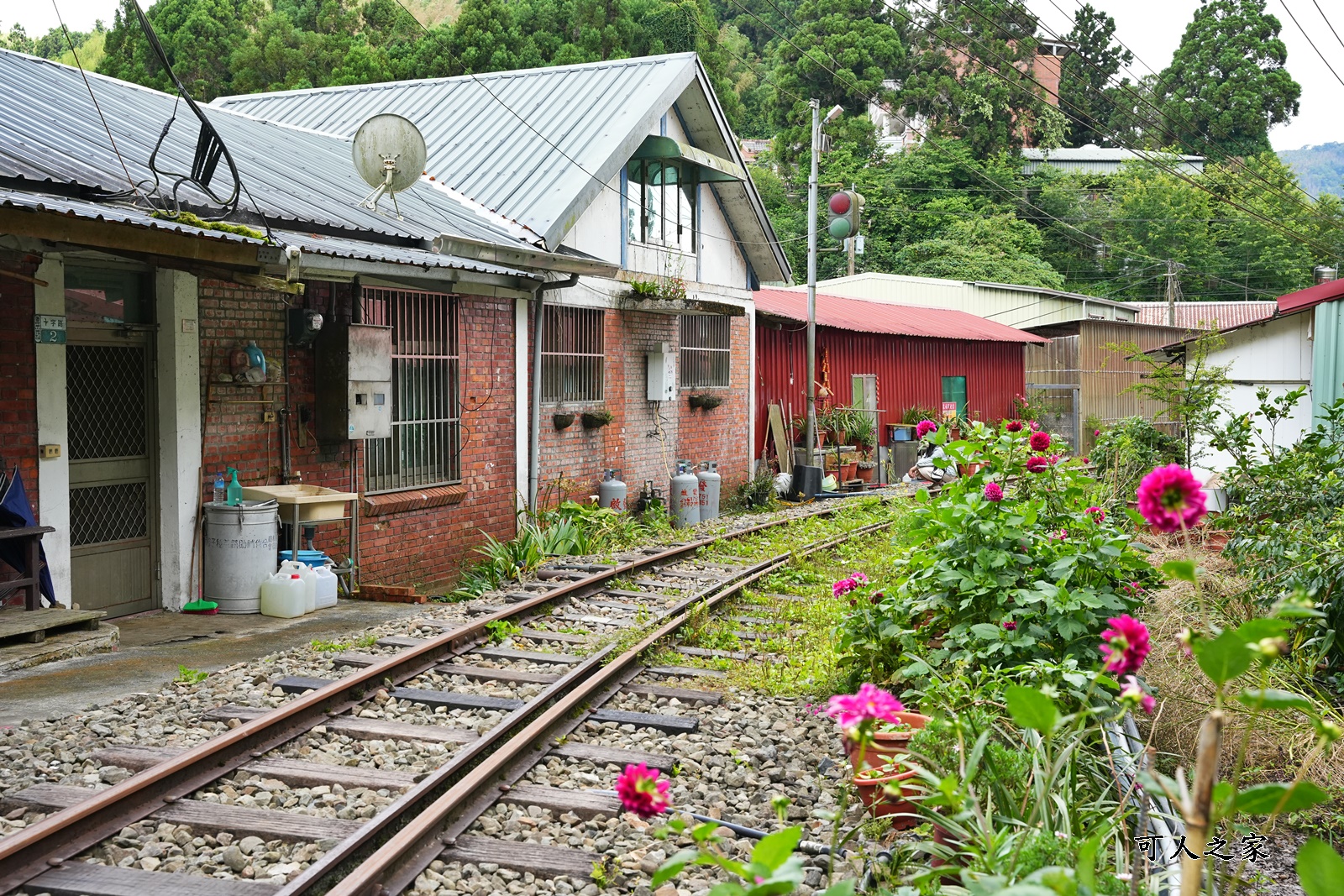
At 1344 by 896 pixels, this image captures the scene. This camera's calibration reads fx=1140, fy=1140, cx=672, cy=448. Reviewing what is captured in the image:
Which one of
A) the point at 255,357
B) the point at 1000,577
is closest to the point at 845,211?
the point at 255,357

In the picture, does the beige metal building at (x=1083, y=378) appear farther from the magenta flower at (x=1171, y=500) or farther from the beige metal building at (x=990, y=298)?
the magenta flower at (x=1171, y=500)

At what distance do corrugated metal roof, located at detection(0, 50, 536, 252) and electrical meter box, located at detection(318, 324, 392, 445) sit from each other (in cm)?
100

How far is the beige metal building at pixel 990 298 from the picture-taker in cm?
3519

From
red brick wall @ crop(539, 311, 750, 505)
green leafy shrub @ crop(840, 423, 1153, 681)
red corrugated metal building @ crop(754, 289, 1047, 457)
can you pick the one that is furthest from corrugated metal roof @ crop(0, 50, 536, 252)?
red corrugated metal building @ crop(754, 289, 1047, 457)

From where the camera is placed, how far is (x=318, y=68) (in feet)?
128

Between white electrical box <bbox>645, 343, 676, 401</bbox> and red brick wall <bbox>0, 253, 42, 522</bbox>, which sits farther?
white electrical box <bbox>645, 343, 676, 401</bbox>

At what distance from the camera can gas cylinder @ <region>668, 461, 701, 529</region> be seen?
16.4 m

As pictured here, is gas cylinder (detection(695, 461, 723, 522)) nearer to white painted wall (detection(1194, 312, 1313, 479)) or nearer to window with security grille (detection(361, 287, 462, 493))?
window with security grille (detection(361, 287, 462, 493))

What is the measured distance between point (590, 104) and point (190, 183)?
801 centimetres

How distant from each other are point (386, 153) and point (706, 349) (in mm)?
7682

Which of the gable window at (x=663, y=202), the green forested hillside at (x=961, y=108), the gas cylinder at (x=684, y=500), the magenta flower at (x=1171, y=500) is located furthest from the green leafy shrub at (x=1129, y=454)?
the green forested hillside at (x=961, y=108)

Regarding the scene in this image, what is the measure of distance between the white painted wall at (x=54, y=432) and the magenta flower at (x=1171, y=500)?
24.9 feet

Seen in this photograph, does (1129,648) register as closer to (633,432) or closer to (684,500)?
(633,432)

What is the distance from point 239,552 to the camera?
29.3ft
